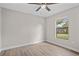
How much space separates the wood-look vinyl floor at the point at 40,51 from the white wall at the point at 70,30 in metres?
0.12

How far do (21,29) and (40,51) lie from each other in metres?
0.60

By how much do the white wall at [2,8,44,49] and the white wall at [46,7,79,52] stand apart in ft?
0.57

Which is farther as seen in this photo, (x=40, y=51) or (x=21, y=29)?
(x=21, y=29)

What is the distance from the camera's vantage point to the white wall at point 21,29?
184cm

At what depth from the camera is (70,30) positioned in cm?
178

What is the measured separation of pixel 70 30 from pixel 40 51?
0.73m

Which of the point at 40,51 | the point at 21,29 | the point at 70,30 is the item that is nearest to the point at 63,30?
the point at 70,30

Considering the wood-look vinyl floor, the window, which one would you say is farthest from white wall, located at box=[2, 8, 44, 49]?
the window

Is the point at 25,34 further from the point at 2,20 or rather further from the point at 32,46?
the point at 2,20

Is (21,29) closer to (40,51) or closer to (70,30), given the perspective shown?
(40,51)

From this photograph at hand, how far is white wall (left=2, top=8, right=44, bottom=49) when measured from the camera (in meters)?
1.84

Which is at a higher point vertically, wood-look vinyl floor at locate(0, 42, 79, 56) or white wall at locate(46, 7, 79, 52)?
white wall at locate(46, 7, 79, 52)

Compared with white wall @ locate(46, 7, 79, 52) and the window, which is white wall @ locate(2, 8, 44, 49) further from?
the window

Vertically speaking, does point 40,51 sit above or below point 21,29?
below
